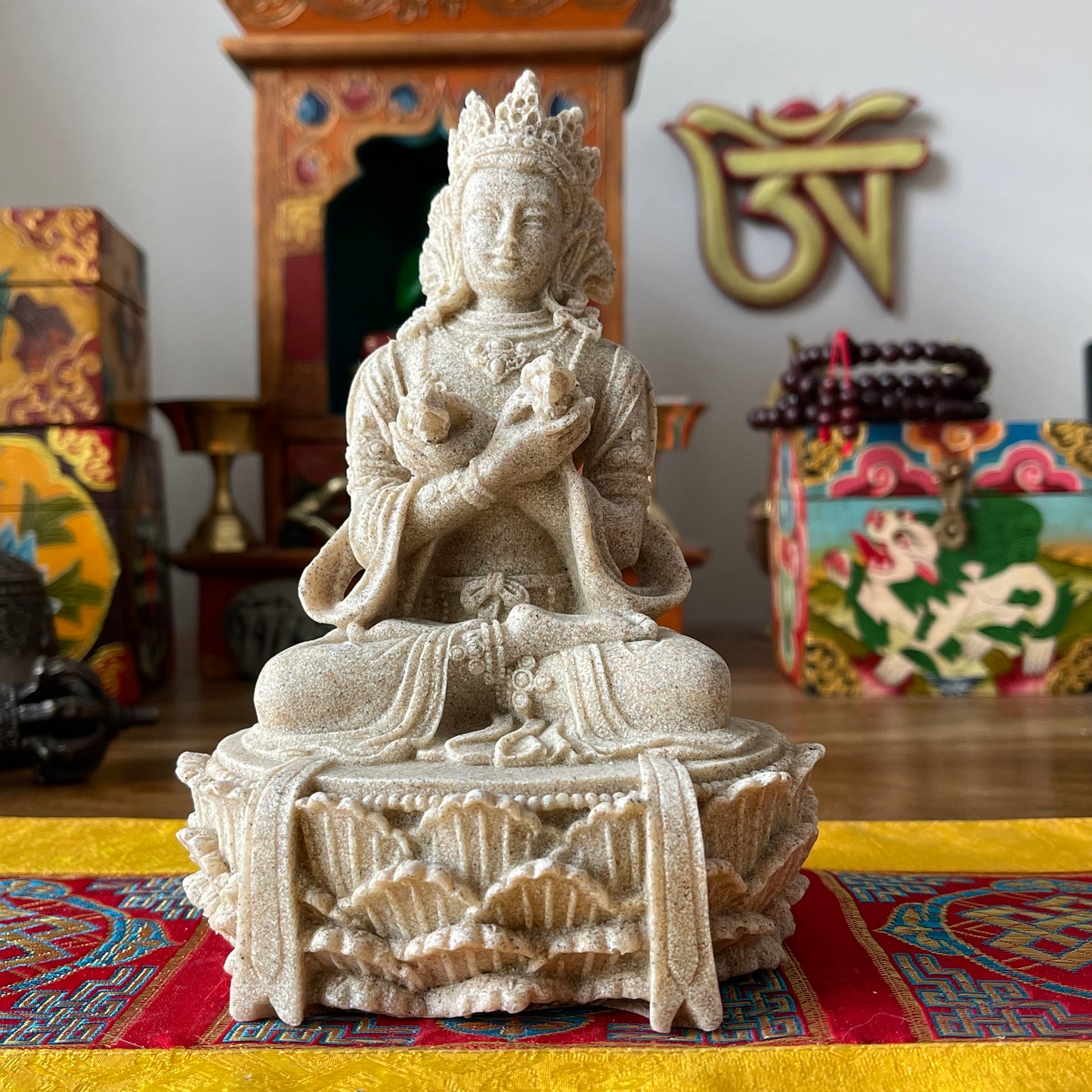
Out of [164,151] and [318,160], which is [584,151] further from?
[164,151]

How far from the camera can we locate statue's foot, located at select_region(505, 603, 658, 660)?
1.84m

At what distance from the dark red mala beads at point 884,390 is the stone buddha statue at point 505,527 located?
1840 millimetres

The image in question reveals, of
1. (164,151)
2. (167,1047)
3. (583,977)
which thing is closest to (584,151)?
(583,977)

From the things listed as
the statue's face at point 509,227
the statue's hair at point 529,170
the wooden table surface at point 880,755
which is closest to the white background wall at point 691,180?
the wooden table surface at point 880,755

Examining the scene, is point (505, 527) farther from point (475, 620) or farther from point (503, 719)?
point (503, 719)

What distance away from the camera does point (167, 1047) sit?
1.54m

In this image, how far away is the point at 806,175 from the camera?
16.7 feet

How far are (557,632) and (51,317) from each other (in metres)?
2.53

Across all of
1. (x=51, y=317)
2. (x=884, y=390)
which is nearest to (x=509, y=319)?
(x=884, y=390)

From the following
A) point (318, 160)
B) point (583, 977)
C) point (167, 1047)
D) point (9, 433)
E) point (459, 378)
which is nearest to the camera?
point (167, 1047)

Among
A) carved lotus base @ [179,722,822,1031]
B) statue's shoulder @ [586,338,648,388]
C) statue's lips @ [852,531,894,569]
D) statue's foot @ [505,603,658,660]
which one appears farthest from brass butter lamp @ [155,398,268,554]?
carved lotus base @ [179,722,822,1031]

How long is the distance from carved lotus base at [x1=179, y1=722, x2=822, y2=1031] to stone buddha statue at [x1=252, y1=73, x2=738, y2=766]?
10 centimetres

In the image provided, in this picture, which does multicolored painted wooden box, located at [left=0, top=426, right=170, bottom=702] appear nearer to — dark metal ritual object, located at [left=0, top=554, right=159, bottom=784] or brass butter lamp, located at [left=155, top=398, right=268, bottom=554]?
brass butter lamp, located at [left=155, top=398, right=268, bottom=554]

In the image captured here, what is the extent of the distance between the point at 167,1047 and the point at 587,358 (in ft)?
3.89
